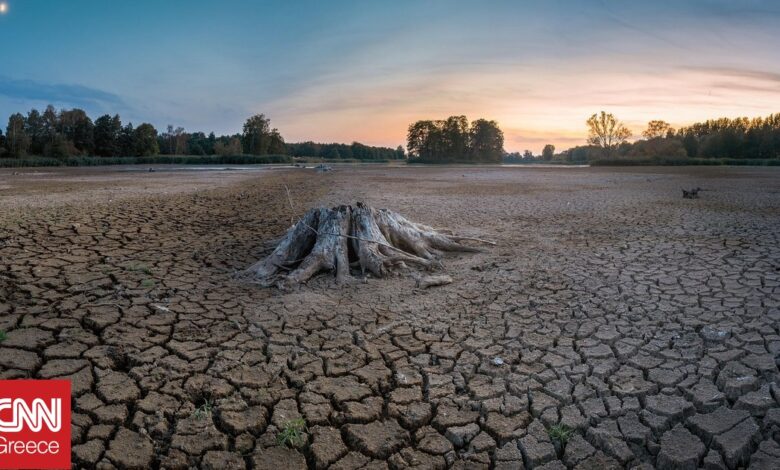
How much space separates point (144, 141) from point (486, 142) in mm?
74570

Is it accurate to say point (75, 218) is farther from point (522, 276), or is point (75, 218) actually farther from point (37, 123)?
point (37, 123)

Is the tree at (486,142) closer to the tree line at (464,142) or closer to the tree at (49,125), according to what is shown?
the tree line at (464,142)

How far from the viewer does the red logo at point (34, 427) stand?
2.43m

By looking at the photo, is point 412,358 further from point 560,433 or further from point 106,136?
point 106,136

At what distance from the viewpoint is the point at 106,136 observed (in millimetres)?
82500

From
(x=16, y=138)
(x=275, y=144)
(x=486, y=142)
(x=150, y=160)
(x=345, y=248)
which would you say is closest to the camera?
(x=345, y=248)

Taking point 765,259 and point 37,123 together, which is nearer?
point 765,259

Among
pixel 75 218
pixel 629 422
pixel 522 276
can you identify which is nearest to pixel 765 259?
pixel 522 276

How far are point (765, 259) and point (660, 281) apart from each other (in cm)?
236

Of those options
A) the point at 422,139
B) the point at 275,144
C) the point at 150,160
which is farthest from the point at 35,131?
the point at 422,139

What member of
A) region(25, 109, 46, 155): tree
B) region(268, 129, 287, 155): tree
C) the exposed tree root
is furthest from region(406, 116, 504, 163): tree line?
the exposed tree root

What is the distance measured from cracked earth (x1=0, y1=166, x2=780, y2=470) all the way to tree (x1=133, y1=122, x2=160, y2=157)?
86.4m

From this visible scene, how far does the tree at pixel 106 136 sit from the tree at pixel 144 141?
3885 millimetres

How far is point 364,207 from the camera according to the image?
669cm
